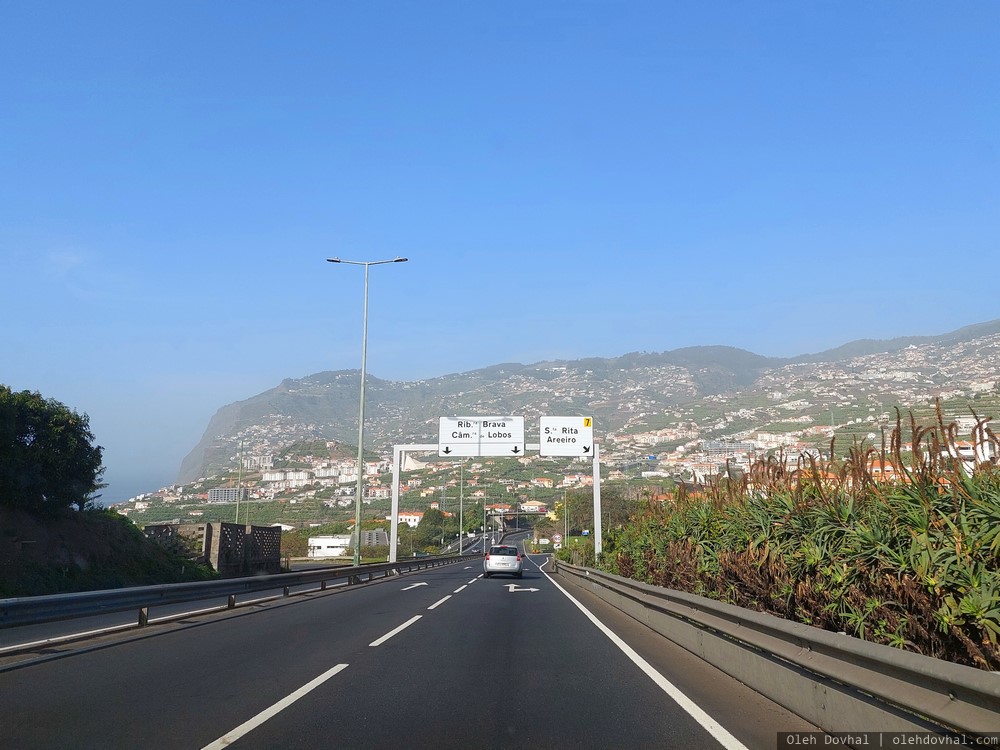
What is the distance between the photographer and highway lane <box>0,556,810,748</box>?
6.54 meters

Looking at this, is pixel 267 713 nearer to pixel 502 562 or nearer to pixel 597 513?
pixel 502 562

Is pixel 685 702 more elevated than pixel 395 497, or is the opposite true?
pixel 395 497

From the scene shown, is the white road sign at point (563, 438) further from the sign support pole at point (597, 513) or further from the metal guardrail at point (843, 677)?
the metal guardrail at point (843, 677)

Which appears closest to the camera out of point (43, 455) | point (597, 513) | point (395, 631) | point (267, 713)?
point (267, 713)

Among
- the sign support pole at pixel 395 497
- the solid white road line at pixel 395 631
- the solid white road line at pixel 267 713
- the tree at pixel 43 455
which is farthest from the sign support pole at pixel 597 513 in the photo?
the solid white road line at pixel 267 713

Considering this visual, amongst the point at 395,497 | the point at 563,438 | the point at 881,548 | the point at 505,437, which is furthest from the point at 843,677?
the point at 395,497

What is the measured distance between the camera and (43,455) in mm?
27969

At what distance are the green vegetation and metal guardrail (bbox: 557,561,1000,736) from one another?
0.69 metres

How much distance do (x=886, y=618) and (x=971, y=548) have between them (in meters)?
1.23

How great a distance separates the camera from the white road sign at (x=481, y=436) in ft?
138

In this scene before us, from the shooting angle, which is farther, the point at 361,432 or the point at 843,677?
the point at 361,432

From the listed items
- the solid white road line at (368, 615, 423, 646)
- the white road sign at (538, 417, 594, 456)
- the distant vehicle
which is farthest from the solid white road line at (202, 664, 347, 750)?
the white road sign at (538, 417, 594, 456)

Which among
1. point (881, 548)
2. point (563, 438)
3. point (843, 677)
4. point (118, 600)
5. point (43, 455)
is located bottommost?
point (118, 600)

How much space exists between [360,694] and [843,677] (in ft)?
15.4
